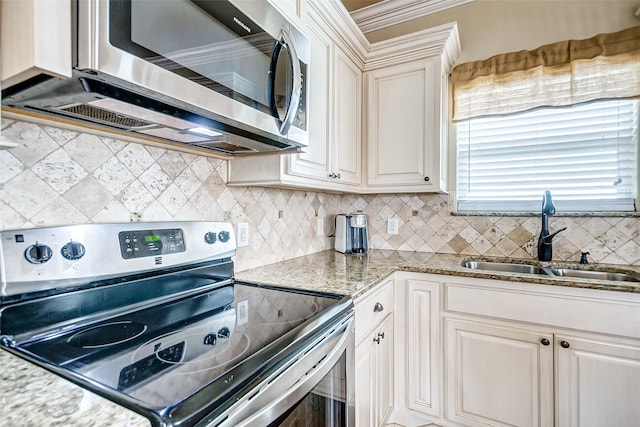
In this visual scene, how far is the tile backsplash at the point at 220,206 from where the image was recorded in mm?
881

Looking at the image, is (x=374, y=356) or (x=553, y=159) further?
(x=553, y=159)

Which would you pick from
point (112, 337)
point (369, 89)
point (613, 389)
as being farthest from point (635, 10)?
point (112, 337)

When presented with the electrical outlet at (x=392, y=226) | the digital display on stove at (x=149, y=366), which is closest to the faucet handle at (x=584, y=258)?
the electrical outlet at (x=392, y=226)

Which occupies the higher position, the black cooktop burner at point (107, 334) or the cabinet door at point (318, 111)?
the cabinet door at point (318, 111)

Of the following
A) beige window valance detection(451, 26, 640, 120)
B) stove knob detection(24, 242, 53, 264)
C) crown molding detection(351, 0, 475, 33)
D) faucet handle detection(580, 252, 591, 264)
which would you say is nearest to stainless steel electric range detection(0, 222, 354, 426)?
stove knob detection(24, 242, 53, 264)

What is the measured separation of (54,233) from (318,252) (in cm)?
155

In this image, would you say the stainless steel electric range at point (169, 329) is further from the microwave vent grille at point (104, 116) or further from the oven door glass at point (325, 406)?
the microwave vent grille at point (104, 116)

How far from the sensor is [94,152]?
39.7 inches

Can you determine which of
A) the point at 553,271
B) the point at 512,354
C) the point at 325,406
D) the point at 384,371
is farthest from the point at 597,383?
the point at 325,406

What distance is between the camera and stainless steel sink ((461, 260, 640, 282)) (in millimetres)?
1647

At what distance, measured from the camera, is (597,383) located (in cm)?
137

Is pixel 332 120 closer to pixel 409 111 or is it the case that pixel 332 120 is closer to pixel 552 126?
pixel 409 111

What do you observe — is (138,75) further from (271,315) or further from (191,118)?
(271,315)

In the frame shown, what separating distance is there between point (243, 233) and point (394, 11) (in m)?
1.97
